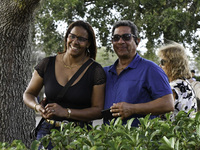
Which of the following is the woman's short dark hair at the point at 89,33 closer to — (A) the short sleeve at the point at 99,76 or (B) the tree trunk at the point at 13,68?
(A) the short sleeve at the point at 99,76

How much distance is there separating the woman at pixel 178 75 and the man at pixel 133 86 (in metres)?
0.84

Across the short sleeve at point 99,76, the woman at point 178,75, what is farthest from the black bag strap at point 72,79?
the woman at point 178,75

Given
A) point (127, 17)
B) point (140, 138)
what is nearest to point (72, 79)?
point (140, 138)

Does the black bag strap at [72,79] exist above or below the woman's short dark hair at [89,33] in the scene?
below

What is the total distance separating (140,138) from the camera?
155cm

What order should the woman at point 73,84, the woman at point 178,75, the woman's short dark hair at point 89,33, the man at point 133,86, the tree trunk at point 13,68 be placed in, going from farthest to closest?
the tree trunk at point 13,68 → the woman at point 178,75 → the woman's short dark hair at point 89,33 → the woman at point 73,84 → the man at point 133,86

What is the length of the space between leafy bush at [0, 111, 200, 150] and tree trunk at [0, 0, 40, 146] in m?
2.82

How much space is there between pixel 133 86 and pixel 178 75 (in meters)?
1.16

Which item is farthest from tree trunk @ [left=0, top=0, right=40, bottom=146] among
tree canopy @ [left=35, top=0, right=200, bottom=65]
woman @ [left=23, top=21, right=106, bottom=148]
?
tree canopy @ [left=35, top=0, right=200, bottom=65]

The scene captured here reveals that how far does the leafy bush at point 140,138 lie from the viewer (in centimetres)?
147

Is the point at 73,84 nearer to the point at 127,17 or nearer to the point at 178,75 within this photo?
the point at 178,75

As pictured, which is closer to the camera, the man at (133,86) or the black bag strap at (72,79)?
the man at (133,86)

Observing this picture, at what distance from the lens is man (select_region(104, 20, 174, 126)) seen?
2611 mm

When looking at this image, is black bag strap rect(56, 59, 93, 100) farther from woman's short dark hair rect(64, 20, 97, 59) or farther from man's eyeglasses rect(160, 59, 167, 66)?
man's eyeglasses rect(160, 59, 167, 66)
